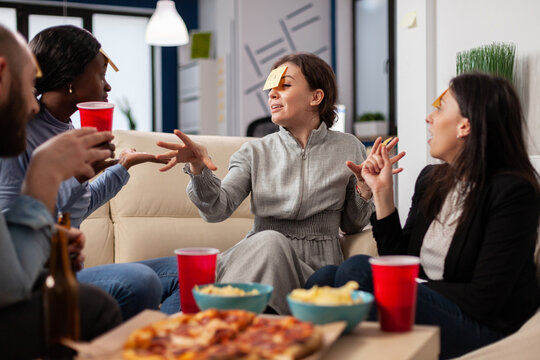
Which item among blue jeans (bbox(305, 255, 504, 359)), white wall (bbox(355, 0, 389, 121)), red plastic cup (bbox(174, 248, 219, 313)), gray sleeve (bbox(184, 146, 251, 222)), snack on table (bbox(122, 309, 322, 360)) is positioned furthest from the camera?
white wall (bbox(355, 0, 389, 121))

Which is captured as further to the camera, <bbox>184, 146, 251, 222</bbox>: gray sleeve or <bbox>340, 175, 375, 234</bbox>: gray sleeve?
<bbox>340, 175, 375, 234</bbox>: gray sleeve

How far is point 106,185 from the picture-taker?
1.96m

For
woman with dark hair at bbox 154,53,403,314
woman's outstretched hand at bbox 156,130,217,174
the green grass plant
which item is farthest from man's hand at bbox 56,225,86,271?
the green grass plant

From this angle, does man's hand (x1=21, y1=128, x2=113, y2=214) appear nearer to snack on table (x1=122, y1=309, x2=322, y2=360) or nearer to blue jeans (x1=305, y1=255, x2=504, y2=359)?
snack on table (x1=122, y1=309, x2=322, y2=360)

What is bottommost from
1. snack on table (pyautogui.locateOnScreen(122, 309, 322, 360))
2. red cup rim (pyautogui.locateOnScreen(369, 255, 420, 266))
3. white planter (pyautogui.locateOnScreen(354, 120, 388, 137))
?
snack on table (pyautogui.locateOnScreen(122, 309, 322, 360))

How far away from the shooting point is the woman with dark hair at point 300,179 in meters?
2.13

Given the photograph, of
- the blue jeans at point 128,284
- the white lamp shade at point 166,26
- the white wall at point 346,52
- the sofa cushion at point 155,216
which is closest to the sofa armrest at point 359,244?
the sofa cushion at point 155,216

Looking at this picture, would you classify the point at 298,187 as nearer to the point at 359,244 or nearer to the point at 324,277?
the point at 359,244

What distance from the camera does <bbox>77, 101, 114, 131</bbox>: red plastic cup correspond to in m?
1.53

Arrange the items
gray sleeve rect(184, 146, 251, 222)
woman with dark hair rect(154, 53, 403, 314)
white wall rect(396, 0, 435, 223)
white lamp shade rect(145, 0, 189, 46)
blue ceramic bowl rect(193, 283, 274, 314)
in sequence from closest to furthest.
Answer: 1. blue ceramic bowl rect(193, 283, 274, 314)
2. gray sleeve rect(184, 146, 251, 222)
3. woman with dark hair rect(154, 53, 403, 314)
4. white wall rect(396, 0, 435, 223)
5. white lamp shade rect(145, 0, 189, 46)

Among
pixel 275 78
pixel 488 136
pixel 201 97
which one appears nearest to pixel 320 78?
pixel 275 78

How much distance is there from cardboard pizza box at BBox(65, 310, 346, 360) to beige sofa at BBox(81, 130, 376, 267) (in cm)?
139

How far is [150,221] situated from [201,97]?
4.46 meters

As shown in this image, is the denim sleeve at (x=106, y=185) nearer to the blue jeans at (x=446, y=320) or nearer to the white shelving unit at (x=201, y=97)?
the blue jeans at (x=446, y=320)
